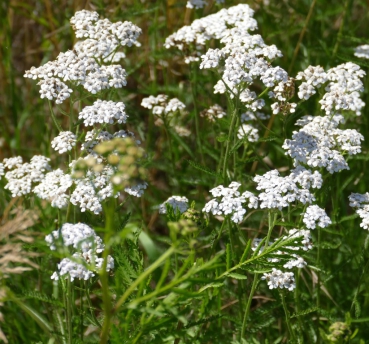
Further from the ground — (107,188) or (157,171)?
(107,188)

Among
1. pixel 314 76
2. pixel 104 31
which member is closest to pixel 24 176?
pixel 104 31

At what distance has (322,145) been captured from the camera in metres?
3.82

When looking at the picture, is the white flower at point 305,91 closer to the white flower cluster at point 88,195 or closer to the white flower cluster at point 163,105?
the white flower cluster at point 163,105

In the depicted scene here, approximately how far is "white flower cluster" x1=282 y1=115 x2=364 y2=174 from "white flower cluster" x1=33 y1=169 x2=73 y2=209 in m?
1.30

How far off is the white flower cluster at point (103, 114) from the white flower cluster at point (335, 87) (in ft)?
4.05

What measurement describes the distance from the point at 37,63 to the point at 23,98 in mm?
448

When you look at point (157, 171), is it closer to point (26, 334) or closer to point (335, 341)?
point (26, 334)

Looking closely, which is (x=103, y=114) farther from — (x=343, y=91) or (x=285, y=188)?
(x=343, y=91)

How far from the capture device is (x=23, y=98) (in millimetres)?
7262

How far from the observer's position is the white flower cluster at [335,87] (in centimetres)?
421

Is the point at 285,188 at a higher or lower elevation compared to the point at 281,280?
higher

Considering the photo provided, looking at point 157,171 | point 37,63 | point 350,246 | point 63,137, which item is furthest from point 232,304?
point 37,63

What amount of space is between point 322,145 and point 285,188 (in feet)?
1.55

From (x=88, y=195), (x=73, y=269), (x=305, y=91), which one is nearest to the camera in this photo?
(x=73, y=269)
